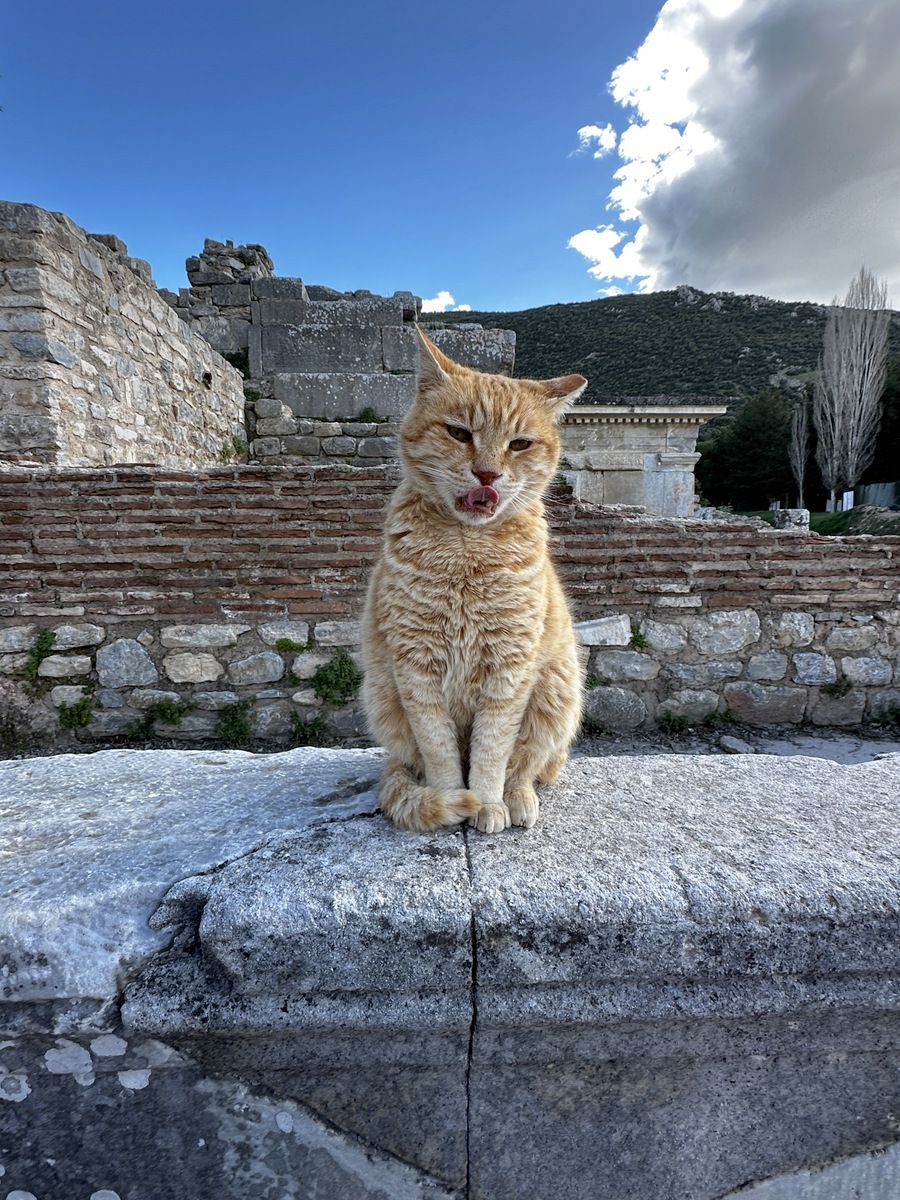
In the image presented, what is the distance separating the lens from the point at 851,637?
3.96 metres

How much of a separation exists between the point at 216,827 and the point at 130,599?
263 cm

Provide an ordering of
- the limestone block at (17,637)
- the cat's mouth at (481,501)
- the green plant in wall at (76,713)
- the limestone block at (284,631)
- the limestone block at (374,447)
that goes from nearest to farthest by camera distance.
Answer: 1. the cat's mouth at (481,501)
2. the limestone block at (17,637)
3. the green plant in wall at (76,713)
4. the limestone block at (284,631)
5. the limestone block at (374,447)

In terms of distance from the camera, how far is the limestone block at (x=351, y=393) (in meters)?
6.40

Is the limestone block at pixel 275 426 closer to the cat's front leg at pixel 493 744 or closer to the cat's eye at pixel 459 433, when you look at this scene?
the cat's eye at pixel 459 433

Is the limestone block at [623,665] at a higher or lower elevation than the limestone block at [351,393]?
lower

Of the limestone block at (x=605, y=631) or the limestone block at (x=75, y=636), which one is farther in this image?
the limestone block at (x=605, y=631)

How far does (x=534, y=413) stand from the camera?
1400 millimetres

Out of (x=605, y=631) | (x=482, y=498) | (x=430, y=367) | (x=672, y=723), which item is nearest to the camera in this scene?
(x=482, y=498)

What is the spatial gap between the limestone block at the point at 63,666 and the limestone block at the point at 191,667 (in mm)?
453

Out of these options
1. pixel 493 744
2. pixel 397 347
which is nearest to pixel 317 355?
pixel 397 347

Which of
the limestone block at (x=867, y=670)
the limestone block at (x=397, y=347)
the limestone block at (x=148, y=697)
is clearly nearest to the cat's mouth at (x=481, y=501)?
the limestone block at (x=148, y=697)

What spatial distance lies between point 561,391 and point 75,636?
10.9 feet

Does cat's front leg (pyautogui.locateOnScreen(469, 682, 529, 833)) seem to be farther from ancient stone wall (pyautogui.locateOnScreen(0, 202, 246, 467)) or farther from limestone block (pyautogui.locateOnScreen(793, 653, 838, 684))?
ancient stone wall (pyautogui.locateOnScreen(0, 202, 246, 467))

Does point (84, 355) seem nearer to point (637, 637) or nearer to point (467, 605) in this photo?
point (467, 605)
